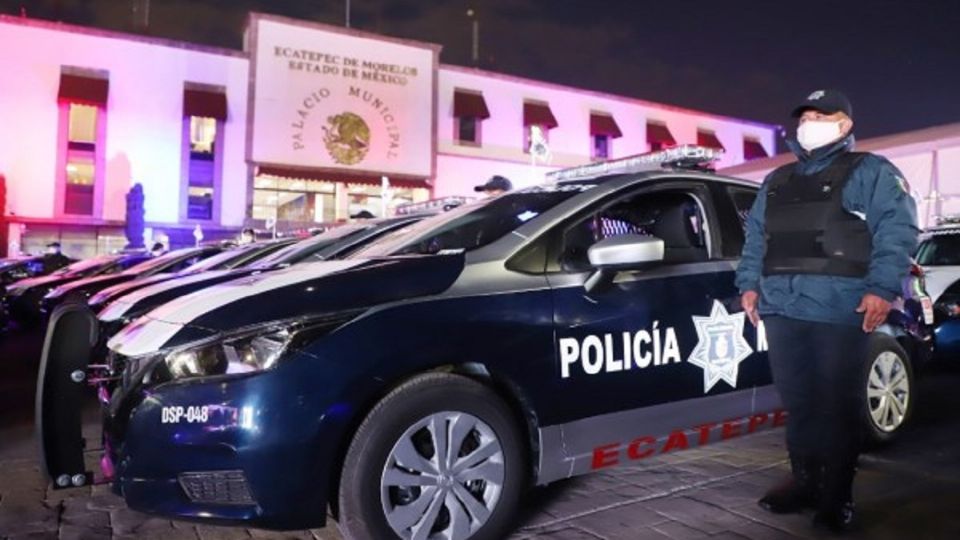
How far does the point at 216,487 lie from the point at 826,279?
2.52 meters

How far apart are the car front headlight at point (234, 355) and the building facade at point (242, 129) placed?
2016cm

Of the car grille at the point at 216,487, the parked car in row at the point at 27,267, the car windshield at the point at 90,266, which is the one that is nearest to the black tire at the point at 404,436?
the car grille at the point at 216,487

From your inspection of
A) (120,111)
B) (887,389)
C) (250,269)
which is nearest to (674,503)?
(887,389)

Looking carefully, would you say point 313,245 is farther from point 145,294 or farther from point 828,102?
point 828,102

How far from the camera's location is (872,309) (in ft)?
9.42

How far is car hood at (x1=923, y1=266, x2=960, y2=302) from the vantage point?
281 inches

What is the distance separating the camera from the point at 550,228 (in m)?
3.18

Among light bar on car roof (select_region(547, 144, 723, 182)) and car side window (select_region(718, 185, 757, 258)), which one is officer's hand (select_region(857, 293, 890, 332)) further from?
light bar on car roof (select_region(547, 144, 723, 182))

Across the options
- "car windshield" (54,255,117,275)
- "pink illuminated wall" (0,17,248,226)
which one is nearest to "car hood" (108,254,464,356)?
"car windshield" (54,255,117,275)

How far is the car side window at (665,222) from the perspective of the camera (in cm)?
362

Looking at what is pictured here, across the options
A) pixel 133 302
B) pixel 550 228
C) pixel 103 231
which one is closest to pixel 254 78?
pixel 103 231

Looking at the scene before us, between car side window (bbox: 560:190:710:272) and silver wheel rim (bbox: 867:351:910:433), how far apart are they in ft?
4.84

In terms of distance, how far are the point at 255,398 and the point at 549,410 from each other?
46.3 inches

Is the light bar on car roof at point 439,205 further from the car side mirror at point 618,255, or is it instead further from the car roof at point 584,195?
the car side mirror at point 618,255
